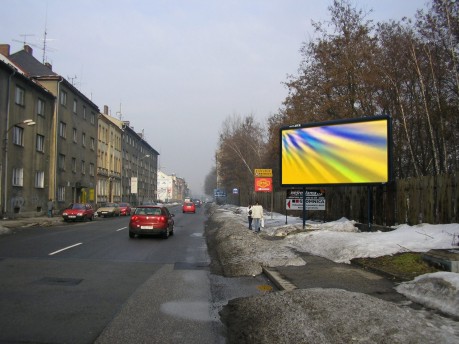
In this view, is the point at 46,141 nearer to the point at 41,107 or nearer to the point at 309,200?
the point at 41,107

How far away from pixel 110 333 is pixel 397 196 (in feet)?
44.8

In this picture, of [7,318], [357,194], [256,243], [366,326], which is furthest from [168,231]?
[366,326]

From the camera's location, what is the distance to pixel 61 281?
28.9ft

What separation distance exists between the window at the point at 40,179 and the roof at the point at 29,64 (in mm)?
9683

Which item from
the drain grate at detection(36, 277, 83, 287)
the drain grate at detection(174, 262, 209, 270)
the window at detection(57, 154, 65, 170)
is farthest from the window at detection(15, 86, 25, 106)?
the drain grate at detection(36, 277, 83, 287)

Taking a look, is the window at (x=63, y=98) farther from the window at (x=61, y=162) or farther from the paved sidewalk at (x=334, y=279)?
the paved sidewalk at (x=334, y=279)

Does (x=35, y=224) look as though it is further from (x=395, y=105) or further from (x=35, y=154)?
(x=395, y=105)

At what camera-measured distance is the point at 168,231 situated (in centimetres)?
2042

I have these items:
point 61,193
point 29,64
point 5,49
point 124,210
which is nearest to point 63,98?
point 29,64

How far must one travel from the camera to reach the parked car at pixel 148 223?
1934 cm

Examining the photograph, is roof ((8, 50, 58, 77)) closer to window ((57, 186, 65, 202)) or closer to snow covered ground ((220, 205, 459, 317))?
window ((57, 186, 65, 202))

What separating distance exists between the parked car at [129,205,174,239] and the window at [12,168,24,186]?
17029 mm

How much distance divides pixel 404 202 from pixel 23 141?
28.6 metres

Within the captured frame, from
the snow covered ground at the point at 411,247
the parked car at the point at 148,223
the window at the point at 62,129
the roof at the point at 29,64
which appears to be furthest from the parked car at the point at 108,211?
the snow covered ground at the point at 411,247
